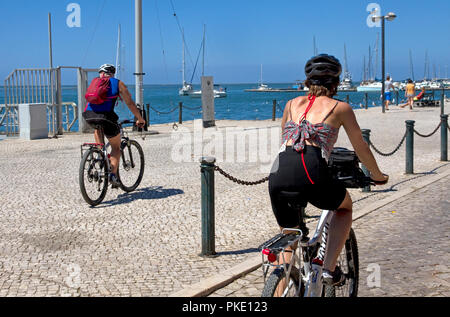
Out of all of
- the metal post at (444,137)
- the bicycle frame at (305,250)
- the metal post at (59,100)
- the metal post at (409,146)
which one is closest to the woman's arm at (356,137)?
the bicycle frame at (305,250)

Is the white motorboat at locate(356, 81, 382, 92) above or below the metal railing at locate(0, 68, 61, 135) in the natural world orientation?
above

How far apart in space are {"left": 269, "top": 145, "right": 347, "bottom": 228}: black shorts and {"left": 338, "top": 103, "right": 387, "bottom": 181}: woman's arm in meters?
0.25

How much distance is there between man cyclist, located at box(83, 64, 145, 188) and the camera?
8328mm

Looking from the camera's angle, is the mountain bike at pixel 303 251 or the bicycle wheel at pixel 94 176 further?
the bicycle wheel at pixel 94 176

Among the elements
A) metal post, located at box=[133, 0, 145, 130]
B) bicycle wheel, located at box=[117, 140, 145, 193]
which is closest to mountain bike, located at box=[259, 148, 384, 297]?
bicycle wheel, located at box=[117, 140, 145, 193]

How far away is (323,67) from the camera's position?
3.46 meters

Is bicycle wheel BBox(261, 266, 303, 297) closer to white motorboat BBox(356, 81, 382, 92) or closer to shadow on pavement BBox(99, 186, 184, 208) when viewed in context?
shadow on pavement BBox(99, 186, 184, 208)

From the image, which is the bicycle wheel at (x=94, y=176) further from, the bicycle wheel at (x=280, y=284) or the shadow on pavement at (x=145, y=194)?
the bicycle wheel at (x=280, y=284)

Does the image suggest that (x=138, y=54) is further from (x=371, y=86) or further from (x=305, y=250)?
Answer: (x=371, y=86)

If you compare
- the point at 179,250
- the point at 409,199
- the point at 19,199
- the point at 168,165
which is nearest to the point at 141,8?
the point at 168,165

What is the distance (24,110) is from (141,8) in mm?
4929

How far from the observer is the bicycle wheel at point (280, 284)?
10.1 feet

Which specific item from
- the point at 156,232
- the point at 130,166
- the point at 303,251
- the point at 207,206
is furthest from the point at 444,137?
the point at 303,251
